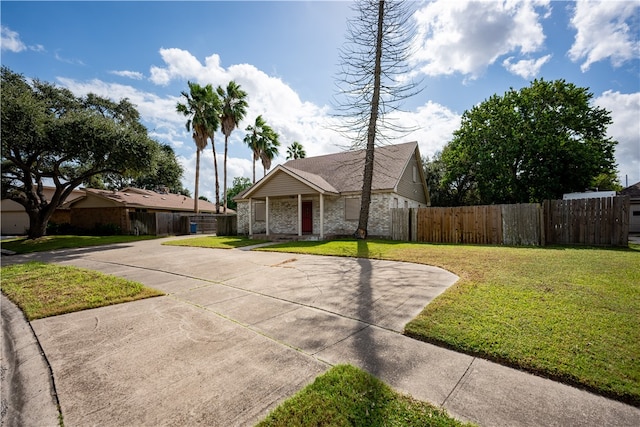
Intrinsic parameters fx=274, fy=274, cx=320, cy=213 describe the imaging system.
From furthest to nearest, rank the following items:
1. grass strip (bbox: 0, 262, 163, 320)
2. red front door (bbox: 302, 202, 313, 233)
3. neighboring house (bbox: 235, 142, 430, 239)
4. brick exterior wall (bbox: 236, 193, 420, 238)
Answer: red front door (bbox: 302, 202, 313, 233)
neighboring house (bbox: 235, 142, 430, 239)
brick exterior wall (bbox: 236, 193, 420, 238)
grass strip (bbox: 0, 262, 163, 320)

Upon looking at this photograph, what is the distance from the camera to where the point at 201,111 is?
23484 millimetres

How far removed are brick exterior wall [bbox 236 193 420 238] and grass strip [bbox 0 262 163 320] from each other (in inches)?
440

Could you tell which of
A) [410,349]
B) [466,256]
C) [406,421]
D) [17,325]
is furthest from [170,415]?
[466,256]

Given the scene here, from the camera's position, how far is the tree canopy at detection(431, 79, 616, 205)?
1875cm

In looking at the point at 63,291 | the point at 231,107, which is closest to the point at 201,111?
the point at 231,107

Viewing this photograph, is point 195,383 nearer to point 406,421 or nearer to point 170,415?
point 170,415

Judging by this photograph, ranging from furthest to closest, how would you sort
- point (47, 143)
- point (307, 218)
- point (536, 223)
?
1. point (307, 218)
2. point (47, 143)
3. point (536, 223)

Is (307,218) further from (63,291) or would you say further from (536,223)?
(63,291)

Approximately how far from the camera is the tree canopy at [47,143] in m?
14.1

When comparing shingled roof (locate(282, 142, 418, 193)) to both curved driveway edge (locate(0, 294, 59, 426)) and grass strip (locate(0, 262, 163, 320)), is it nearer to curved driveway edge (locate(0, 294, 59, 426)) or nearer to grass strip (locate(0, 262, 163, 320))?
grass strip (locate(0, 262, 163, 320))

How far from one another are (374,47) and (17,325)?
49.2ft

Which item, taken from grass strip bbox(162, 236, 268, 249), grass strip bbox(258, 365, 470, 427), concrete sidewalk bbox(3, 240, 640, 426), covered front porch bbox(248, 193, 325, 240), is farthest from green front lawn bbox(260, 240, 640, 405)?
covered front porch bbox(248, 193, 325, 240)

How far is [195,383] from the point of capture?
2.54 m

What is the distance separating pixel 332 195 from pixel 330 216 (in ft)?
5.20
